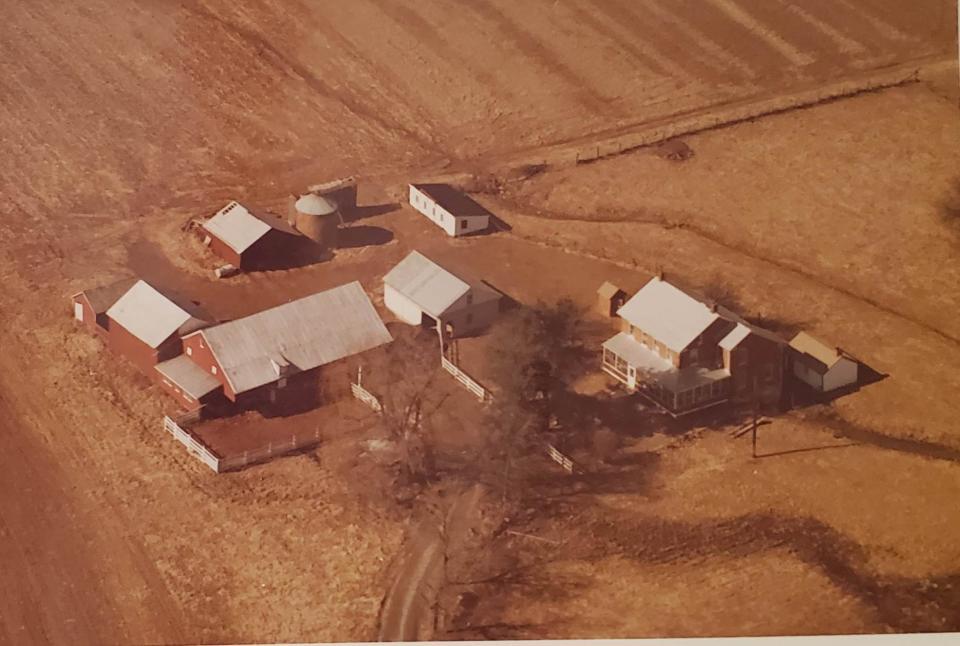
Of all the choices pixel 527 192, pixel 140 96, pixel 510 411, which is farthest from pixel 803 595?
pixel 140 96

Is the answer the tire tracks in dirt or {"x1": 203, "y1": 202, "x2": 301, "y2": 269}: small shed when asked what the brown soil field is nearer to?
the tire tracks in dirt

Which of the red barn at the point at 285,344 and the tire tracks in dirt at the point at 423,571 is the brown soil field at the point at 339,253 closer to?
the tire tracks in dirt at the point at 423,571

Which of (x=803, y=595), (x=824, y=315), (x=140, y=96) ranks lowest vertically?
(x=803, y=595)

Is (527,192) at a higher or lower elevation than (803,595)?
higher

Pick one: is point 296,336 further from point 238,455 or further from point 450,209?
point 450,209

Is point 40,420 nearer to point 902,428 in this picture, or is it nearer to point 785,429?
point 785,429

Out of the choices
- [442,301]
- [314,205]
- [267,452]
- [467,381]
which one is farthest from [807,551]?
[314,205]

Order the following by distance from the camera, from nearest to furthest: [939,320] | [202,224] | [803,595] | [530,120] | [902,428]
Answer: [803,595], [902,428], [939,320], [202,224], [530,120]
